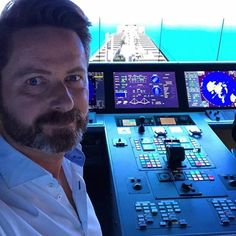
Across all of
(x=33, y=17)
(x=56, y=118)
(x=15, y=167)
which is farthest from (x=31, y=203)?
(x=33, y=17)

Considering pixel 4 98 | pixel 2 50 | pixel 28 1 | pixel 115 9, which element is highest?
pixel 28 1

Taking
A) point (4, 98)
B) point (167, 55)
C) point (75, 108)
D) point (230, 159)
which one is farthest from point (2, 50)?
point (167, 55)

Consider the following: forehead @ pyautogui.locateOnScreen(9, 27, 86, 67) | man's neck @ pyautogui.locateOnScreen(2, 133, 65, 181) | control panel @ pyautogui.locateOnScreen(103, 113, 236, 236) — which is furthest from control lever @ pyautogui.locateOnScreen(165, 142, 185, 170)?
forehead @ pyautogui.locateOnScreen(9, 27, 86, 67)

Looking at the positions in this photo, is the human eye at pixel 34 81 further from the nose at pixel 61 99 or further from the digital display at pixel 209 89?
the digital display at pixel 209 89

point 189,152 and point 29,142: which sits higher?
point 29,142

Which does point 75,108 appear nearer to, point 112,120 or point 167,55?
point 112,120

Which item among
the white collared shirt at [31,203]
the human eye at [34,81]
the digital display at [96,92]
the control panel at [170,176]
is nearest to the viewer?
the white collared shirt at [31,203]

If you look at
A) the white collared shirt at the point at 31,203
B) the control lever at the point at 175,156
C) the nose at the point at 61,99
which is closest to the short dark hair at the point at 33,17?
the nose at the point at 61,99
